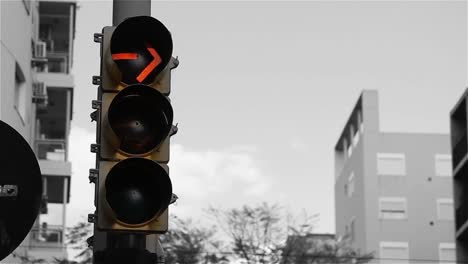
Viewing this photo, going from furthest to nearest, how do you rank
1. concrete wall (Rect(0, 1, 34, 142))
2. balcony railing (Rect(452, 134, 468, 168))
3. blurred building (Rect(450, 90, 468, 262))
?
balcony railing (Rect(452, 134, 468, 168)) < blurred building (Rect(450, 90, 468, 262)) < concrete wall (Rect(0, 1, 34, 142))

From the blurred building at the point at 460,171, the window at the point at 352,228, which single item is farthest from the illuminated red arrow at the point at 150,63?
the window at the point at 352,228

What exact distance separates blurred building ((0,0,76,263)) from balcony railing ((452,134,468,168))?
16.7 meters

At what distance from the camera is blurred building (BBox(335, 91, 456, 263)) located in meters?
69.1

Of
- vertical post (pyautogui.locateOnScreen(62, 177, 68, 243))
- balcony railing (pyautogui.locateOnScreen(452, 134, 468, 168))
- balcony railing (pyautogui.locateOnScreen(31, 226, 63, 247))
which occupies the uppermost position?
balcony railing (pyautogui.locateOnScreen(452, 134, 468, 168))

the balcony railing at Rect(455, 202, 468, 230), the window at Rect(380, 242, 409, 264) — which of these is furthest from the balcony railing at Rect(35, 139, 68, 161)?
the window at Rect(380, 242, 409, 264)

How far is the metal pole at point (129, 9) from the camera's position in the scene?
6707 mm

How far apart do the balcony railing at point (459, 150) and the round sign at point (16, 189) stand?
45.4 m

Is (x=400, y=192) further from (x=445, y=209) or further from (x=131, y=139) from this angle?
(x=131, y=139)

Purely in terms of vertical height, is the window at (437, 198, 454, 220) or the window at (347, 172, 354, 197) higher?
the window at (347, 172, 354, 197)

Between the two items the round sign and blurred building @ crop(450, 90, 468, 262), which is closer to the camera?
the round sign

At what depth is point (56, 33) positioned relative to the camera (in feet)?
155

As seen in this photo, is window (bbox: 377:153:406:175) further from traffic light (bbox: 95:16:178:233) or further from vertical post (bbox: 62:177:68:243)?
traffic light (bbox: 95:16:178:233)

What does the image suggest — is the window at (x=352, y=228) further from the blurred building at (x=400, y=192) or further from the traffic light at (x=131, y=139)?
the traffic light at (x=131, y=139)

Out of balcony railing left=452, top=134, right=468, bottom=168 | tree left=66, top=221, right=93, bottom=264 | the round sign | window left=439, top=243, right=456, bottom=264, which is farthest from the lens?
window left=439, top=243, right=456, bottom=264
